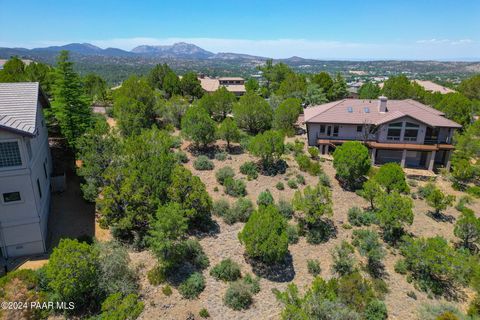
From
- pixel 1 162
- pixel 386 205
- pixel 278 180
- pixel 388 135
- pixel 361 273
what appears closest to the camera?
pixel 1 162

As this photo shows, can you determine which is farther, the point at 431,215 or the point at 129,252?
the point at 431,215

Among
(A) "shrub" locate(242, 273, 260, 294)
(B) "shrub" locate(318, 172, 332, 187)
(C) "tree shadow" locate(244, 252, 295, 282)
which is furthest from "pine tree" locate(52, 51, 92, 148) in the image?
(B) "shrub" locate(318, 172, 332, 187)

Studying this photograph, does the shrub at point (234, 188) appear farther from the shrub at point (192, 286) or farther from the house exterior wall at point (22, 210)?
the house exterior wall at point (22, 210)

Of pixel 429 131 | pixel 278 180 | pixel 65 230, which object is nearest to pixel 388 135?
pixel 429 131

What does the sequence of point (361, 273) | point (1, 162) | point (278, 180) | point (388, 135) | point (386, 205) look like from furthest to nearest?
point (388, 135) → point (278, 180) → point (386, 205) → point (361, 273) → point (1, 162)

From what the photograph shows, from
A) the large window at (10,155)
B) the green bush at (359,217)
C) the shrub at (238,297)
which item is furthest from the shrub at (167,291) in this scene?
the green bush at (359,217)

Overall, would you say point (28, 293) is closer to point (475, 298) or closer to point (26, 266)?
point (26, 266)

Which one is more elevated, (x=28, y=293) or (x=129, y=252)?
(x=28, y=293)
